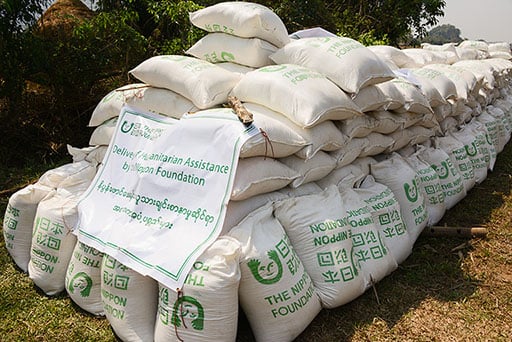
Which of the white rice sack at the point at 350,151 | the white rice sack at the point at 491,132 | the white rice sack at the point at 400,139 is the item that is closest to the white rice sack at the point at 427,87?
the white rice sack at the point at 400,139

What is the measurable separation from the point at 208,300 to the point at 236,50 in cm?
154

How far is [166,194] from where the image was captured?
209 cm

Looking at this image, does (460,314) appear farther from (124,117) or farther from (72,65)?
(72,65)

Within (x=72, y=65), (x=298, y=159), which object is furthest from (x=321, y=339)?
(x=72, y=65)

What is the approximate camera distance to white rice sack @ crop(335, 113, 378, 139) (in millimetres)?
2529

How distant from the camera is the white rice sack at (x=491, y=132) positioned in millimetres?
4130

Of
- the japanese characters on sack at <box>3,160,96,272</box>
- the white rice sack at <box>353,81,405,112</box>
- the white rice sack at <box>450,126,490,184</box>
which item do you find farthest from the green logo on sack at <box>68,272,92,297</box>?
the white rice sack at <box>450,126,490,184</box>

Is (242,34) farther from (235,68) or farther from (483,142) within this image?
(483,142)

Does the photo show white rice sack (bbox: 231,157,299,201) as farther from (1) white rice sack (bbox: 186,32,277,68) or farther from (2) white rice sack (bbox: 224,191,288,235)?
(1) white rice sack (bbox: 186,32,277,68)

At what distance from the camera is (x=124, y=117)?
2.54m

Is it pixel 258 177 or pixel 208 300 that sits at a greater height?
pixel 258 177

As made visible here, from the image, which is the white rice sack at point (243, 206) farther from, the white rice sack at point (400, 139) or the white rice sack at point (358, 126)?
the white rice sack at point (400, 139)

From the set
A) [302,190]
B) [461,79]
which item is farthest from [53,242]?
[461,79]

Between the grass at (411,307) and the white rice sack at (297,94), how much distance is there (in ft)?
2.91
